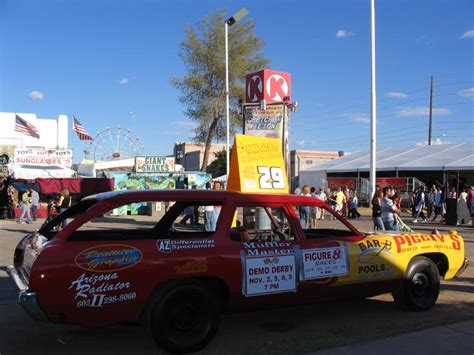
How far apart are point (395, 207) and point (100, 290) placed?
30.7ft

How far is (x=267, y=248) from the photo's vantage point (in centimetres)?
534

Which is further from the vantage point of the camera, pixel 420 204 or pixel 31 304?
pixel 420 204

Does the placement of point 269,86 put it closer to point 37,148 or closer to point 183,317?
point 183,317

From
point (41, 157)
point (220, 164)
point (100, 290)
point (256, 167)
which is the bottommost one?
point (100, 290)

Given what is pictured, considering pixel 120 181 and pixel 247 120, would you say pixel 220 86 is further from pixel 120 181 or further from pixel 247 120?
pixel 247 120

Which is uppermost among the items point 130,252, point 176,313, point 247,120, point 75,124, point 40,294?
point 75,124

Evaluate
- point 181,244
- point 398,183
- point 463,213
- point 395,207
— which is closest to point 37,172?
point 398,183

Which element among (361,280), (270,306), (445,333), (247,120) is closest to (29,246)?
(270,306)

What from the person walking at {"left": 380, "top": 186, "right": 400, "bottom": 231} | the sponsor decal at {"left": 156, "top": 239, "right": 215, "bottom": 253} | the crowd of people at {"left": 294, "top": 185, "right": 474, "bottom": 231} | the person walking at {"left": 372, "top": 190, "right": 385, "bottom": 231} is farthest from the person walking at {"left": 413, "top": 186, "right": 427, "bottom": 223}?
the sponsor decal at {"left": 156, "top": 239, "right": 215, "bottom": 253}

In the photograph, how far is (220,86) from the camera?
35188mm

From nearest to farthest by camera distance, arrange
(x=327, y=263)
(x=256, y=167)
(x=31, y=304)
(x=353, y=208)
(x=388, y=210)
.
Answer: (x=31, y=304), (x=327, y=263), (x=256, y=167), (x=388, y=210), (x=353, y=208)

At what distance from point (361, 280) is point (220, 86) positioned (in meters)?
30.3

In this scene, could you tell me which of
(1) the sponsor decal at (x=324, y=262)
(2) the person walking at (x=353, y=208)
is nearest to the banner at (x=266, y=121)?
(1) the sponsor decal at (x=324, y=262)

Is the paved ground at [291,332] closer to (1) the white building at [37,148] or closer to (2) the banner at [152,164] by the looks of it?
(2) the banner at [152,164]
